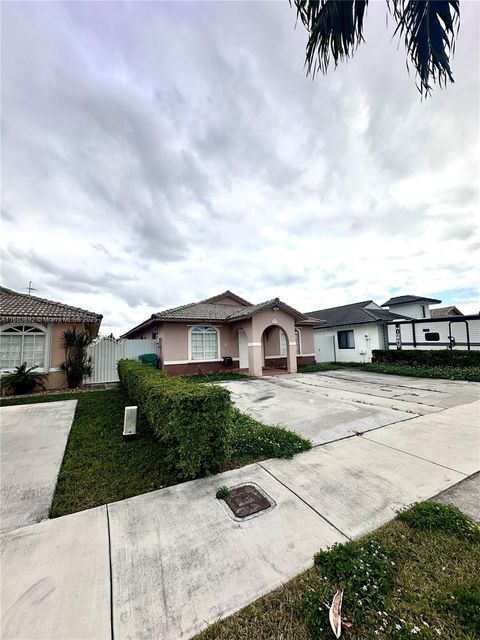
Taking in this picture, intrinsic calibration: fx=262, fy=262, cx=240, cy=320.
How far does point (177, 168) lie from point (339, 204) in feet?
25.1

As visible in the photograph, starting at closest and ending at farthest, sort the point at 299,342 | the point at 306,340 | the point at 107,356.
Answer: the point at 107,356 → the point at 299,342 → the point at 306,340

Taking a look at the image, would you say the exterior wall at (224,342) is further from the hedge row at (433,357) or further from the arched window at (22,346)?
the hedge row at (433,357)

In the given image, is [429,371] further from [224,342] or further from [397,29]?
[397,29]

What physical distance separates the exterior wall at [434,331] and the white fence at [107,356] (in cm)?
1871

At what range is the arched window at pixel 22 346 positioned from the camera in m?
10.8

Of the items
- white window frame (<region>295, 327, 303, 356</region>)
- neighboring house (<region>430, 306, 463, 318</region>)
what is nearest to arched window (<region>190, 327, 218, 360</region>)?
white window frame (<region>295, 327, 303, 356</region>)

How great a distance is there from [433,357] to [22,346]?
21035mm

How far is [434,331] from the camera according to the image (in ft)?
62.3

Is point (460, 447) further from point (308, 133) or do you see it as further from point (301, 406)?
point (308, 133)

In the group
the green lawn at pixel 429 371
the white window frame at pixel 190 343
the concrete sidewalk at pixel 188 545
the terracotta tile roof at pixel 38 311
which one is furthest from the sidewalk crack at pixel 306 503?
the green lawn at pixel 429 371

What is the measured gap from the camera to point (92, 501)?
3564 millimetres

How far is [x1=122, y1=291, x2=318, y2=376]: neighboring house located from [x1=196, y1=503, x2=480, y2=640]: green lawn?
470 inches

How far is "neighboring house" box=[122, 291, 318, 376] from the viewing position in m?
14.6

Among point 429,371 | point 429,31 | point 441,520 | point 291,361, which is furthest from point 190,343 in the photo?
point 429,31
